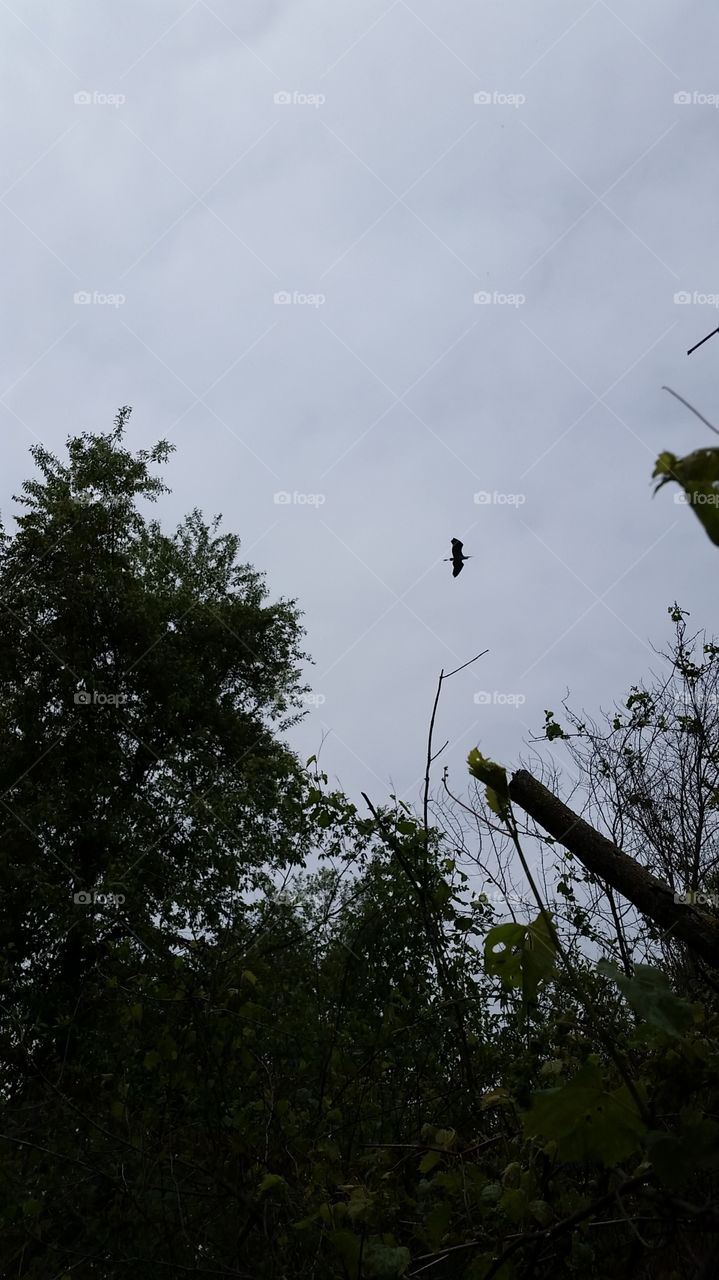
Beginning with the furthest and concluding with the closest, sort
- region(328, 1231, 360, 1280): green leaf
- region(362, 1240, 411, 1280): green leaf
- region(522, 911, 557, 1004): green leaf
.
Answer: region(328, 1231, 360, 1280): green leaf
region(362, 1240, 411, 1280): green leaf
region(522, 911, 557, 1004): green leaf

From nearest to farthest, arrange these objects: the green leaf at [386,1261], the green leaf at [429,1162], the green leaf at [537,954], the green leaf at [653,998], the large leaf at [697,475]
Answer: the large leaf at [697,475] < the green leaf at [653,998] < the green leaf at [537,954] < the green leaf at [386,1261] < the green leaf at [429,1162]

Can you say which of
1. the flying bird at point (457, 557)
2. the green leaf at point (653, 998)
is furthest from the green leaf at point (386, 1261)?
the flying bird at point (457, 557)

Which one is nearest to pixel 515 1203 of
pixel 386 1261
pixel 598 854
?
pixel 386 1261

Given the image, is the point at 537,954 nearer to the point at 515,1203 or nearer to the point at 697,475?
the point at 515,1203

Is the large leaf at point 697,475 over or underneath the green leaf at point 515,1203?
over

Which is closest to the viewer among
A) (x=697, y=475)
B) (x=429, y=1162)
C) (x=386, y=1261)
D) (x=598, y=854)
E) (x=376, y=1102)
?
(x=697, y=475)

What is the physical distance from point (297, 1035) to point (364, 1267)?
1489 millimetres

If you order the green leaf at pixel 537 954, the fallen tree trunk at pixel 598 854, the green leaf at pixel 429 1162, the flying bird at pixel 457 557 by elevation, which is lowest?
the green leaf at pixel 429 1162

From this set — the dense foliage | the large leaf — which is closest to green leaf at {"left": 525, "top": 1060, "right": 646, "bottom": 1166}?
the dense foliage

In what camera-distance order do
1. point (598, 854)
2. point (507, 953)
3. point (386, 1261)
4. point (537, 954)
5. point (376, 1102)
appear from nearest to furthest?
point (537, 954) < point (507, 953) < point (386, 1261) < point (598, 854) < point (376, 1102)

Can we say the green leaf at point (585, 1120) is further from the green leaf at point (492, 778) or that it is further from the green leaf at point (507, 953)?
the green leaf at point (492, 778)

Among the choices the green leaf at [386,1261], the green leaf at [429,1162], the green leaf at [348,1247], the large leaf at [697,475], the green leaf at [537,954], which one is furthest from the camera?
the green leaf at [429,1162]

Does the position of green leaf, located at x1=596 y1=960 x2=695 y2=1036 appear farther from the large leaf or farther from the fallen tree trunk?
the fallen tree trunk

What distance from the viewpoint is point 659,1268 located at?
201cm
